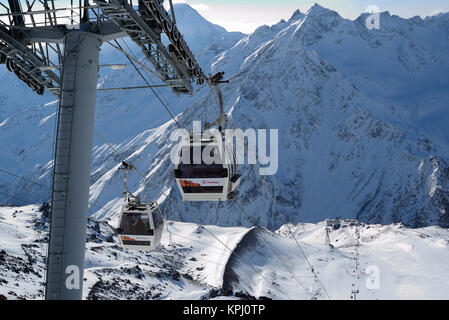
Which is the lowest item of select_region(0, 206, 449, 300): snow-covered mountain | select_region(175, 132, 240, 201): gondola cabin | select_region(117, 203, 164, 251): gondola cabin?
select_region(0, 206, 449, 300): snow-covered mountain

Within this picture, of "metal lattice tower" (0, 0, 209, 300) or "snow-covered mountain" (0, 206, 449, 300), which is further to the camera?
"snow-covered mountain" (0, 206, 449, 300)

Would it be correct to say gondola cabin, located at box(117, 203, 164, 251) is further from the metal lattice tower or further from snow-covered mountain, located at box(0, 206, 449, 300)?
snow-covered mountain, located at box(0, 206, 449, 300)

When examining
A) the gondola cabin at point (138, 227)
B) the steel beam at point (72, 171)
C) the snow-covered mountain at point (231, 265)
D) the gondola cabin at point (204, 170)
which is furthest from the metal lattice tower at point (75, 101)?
the snow-covered mountain at point (231, 265)

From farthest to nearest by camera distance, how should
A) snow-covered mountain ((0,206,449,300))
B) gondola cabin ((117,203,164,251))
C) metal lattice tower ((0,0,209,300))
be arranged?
1. snow-covered mountain ((0,206,449,300))
2. gondola cabin ((117,203,164,251))
3. metal lattice tower ((0,0,209,300))

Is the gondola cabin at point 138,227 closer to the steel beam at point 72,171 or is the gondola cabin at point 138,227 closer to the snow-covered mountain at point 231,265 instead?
the steel beam at point 72,171

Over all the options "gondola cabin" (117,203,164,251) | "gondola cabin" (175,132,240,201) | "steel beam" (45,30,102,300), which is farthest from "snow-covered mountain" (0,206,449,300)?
"steel beam" (45,30,102,300)
